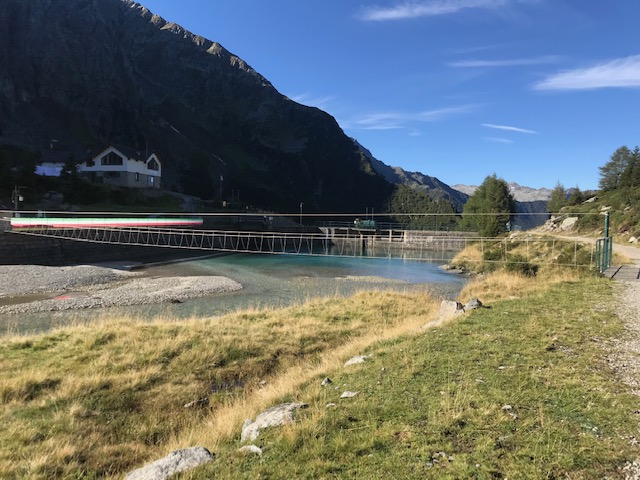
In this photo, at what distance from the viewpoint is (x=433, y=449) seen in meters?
4.88

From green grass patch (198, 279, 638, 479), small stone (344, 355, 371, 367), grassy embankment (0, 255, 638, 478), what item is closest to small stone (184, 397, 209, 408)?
grassy embankment (0, 255, 638, 478)

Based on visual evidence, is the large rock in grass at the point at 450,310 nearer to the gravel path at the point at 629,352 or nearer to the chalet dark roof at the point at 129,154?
the gravel path at the point at 629,352

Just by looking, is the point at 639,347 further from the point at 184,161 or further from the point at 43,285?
the point at 184,161

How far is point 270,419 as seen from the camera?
6.60m

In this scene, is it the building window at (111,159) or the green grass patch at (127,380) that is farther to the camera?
the building window at (111,159)

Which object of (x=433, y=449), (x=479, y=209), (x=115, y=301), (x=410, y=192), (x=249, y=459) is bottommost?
(x=115, y=301)

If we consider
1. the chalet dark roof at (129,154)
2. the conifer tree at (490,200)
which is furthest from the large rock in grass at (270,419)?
the chalet dark roof at (129,154)

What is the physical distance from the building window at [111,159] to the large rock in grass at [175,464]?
75769 mm

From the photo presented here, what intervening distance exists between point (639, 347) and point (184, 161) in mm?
145062

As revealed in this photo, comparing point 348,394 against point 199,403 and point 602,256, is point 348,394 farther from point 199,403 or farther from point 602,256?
point 602,256

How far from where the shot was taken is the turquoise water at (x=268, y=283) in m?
21.0

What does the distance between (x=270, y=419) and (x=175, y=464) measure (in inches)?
64.6

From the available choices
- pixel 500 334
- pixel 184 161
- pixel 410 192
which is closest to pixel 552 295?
pixel 500 334

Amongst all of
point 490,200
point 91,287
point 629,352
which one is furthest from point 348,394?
point 490,200
